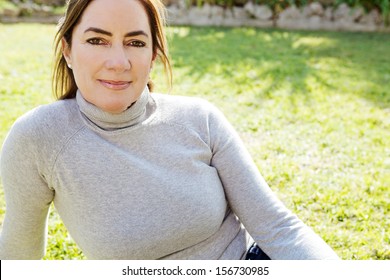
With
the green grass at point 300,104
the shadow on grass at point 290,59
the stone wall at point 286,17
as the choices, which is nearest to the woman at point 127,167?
the green grass at point 300,104

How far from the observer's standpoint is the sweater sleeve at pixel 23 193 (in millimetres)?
1531

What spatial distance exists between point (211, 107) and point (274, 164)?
2.02m

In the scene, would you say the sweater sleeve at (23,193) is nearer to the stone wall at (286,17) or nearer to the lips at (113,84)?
the lips at (113,84)

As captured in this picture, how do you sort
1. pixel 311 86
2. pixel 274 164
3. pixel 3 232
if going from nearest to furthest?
pixel 3 232 < pixel 274 164 < pixel 311 86

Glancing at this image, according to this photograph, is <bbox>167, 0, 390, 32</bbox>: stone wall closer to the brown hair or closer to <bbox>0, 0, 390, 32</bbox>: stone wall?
<bbox>0, 0, 390, 32</bbox>: stone wall

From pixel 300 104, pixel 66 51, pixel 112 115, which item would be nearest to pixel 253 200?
pixel 112 115

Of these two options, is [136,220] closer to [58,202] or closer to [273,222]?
[58,202]

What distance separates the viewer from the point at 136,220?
61.8 inches

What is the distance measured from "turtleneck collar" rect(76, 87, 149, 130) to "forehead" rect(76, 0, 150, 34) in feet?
0.74

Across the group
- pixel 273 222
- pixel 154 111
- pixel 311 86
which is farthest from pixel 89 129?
pixel 311 86

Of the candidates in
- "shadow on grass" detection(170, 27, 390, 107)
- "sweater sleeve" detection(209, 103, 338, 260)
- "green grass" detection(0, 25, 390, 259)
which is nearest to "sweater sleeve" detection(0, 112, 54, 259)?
"sweater sleeve" detection(209, 103, 338, 260)

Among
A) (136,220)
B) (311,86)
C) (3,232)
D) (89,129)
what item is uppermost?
(89,129)

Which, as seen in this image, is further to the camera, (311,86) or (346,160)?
(311,86)

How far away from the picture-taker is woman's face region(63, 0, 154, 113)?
1550mm
